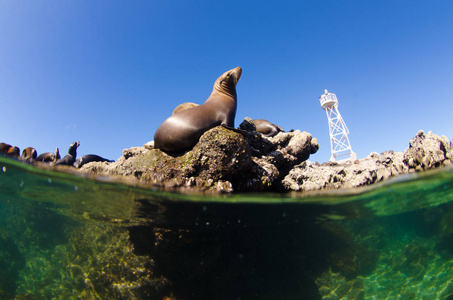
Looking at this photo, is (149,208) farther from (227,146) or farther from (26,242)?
(26,242)

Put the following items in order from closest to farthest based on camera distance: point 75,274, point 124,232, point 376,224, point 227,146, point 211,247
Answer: point 227,146
point 211,247
point 124,232
point 75,274
point 376,224

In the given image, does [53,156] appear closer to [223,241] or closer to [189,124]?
[189,124]

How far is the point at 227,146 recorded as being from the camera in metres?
3.62

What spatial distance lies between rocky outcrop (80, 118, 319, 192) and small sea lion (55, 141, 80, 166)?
1.02 meters

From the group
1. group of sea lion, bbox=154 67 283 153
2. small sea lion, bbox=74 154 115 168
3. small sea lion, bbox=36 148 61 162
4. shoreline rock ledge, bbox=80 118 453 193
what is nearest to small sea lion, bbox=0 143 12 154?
small sea lion, bbox=36 148 61 162

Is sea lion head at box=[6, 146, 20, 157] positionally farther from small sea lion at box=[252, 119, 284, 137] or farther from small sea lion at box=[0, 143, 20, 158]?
small sea lion at box=[252, 119, 284, 137]

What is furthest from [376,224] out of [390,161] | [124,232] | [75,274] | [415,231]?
[75,274]

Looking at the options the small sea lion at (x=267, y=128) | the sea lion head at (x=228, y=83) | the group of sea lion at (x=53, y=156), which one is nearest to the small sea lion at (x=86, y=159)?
the group of sea lion at (x=53, y=156)

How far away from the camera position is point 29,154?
478cm

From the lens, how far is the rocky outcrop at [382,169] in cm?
440

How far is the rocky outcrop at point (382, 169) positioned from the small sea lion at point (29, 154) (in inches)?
228

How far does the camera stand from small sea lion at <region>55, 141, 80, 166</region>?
5.37 meters

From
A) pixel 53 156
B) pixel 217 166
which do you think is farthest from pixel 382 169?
pixel 53 156

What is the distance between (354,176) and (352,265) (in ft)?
12.7
